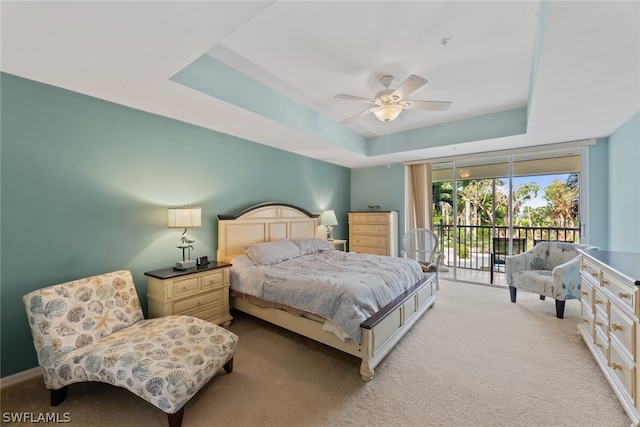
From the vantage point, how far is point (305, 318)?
7.86ft

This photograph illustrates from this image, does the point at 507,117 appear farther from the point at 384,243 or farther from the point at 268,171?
the point at 268,171

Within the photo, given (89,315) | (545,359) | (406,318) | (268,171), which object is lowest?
(545,359)

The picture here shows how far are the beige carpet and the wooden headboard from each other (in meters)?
1.26

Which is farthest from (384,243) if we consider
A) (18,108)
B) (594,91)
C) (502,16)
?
(18,108)

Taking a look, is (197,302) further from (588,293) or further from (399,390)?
(588,293)

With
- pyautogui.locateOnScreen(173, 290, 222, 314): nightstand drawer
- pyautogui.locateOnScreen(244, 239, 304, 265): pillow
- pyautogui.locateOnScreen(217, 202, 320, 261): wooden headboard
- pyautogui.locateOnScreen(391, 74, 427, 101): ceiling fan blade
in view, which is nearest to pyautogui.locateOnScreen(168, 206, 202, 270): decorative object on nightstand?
pyautogui.locateOnScreen(173, 290, 222, 314): nightstand drawer

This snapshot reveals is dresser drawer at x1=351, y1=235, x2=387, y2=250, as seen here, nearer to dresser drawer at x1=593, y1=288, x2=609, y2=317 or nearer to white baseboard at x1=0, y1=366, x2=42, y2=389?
dresser drawer at x1=593, y1=288, x2=609, y2=317

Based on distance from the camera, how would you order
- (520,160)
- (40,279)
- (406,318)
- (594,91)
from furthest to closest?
(520,160) → (406,318) → (594,91) → (40,279)

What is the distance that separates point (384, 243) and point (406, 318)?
271 cm

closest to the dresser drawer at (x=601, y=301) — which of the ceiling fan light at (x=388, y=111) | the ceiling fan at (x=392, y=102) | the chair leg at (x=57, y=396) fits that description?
the ceiling fan at (x=392, y=102)

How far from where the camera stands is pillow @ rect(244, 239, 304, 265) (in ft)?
10.7

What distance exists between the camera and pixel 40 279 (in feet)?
6.91

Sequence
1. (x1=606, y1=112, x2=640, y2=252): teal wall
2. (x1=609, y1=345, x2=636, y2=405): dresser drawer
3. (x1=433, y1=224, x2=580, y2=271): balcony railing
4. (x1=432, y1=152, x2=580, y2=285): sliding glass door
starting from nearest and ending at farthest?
(x1=609, y1=345, x2=636, y2=405): dresser drawer
(x1=606, y1=112, x2=640, y2=252): teal wall
(x1=432, y1=152, x2=580, y2=285): sliding glass door
(x1=433, y1=224, x2=580, y2=271): balcony railing

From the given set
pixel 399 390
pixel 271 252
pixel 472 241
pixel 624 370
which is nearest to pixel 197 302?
pixel 271 252
